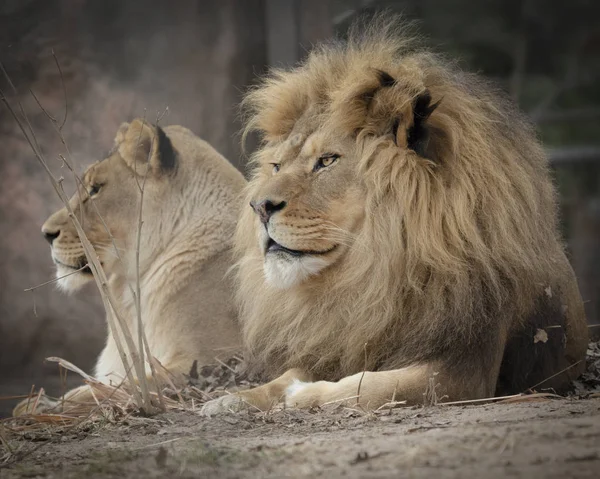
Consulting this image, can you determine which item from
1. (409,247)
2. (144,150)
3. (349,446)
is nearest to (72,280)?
(144,150)

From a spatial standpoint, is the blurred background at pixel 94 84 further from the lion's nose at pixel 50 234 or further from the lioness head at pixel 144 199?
the lion's nose at pixel 50 234

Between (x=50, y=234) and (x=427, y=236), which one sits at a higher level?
(x=50, y=234)

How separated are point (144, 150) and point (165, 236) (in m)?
0.43

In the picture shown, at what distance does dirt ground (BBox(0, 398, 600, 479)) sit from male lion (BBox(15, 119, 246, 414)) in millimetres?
1477

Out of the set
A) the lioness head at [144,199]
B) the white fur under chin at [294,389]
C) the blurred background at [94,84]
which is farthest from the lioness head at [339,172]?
the blurred background at [94,84]

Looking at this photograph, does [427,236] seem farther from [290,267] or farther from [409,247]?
[290,267]

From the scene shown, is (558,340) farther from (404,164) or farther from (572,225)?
(572,225)

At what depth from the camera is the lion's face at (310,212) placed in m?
3.41

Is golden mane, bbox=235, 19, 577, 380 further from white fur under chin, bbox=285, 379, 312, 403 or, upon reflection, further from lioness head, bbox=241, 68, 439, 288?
white fur under chin, bbox=285, 379, 312, 403

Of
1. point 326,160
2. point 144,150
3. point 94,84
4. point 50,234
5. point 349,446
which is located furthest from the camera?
point 94,84

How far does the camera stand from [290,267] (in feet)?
11.3

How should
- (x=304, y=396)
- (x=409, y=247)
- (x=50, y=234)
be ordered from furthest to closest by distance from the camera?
1. (x=50, y=234)
2. (x=409, y=247)
3. (x=304, y=396)

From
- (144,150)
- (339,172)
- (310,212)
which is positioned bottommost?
(310,212)

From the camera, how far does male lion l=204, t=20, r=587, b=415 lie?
3.38m
